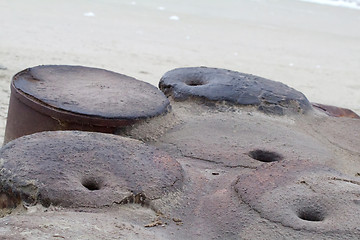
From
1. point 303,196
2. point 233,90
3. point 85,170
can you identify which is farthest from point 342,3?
point 85,170

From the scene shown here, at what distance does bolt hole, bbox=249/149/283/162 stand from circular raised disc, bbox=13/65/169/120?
1.36ft

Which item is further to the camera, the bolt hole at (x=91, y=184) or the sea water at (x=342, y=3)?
the sea water at (x=342, y=3)

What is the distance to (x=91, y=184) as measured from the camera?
5.93ft

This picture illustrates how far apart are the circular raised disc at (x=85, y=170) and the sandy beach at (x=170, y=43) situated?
2.34m

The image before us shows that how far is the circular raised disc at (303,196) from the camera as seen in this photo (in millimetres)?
1734

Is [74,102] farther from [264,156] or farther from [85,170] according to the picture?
[264,156]

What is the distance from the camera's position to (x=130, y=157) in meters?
1.96

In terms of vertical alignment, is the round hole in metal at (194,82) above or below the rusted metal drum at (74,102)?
below

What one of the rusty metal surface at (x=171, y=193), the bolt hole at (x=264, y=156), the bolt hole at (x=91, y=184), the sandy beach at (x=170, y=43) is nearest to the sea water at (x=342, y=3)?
the sandy beach at (x=170, y=43)

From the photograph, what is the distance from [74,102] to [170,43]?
6109 mm

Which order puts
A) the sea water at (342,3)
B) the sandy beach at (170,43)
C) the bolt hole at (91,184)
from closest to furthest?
the bolt hole at (91,184) < the sandy beach at (170,43) < the sea water at (342,3)

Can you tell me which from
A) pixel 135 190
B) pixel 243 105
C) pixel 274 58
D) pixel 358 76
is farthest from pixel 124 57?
pixel 135 190

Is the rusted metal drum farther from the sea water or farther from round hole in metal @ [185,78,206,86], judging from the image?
the sea water

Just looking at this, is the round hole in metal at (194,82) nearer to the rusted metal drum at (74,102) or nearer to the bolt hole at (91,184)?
the rusted metal drum at (74,102)
